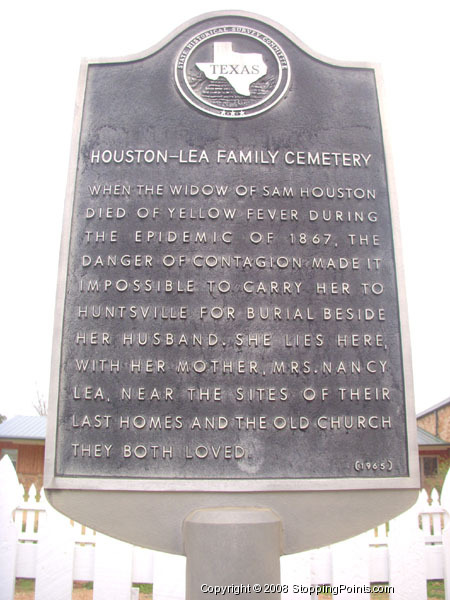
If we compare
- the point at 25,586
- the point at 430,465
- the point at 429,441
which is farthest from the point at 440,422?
the point at 25,586

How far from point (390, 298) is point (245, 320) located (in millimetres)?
1234

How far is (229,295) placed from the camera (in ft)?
14.2

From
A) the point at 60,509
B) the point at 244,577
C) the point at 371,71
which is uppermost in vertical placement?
the point at 371,71

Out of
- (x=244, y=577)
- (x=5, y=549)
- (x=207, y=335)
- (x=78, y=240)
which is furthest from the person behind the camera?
(x=5, y=549)

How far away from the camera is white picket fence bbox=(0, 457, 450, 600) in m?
5.26

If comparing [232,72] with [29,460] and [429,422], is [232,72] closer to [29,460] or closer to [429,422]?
[29,460]

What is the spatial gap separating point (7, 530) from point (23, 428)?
56.3ft

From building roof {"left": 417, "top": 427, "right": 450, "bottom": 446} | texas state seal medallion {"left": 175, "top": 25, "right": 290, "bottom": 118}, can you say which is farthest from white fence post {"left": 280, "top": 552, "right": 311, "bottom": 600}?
building roof {"left": 417, "top": 427, "right": 450, "bottom": 446}

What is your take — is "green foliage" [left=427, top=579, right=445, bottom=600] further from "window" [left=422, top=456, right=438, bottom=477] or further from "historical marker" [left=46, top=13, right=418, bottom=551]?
"window" [left=422, top=456, right=438, bottom=477]

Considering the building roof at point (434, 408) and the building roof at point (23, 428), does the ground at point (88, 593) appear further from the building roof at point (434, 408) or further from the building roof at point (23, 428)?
the building roof at point (434, 408)

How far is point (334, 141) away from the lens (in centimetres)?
482

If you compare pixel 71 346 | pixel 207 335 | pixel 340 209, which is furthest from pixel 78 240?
pixel 340 209

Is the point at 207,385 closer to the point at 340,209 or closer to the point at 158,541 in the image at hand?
the point at 158,541

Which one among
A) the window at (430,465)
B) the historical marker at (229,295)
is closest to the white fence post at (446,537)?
the historical marker at (229,295)
